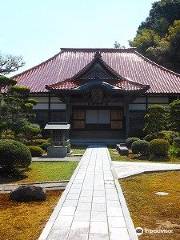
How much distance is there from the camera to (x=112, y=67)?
38250 millimetres

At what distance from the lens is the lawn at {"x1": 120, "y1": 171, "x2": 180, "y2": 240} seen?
8.68 meters

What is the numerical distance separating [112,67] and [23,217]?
30.2 metres

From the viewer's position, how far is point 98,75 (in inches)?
1326

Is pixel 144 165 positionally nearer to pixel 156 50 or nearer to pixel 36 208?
pixel 36 208

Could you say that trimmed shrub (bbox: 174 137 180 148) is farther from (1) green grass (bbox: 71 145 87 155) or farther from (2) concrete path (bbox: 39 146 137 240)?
(2) concrete path (bbox: 39 146 137 240)

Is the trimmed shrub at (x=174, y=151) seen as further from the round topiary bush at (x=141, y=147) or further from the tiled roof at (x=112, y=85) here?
the tiled roof at (x=112, y=85)

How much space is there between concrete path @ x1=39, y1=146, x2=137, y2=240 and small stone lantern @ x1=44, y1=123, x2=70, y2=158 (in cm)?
838

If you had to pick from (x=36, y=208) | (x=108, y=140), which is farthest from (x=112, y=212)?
(x=108, y=140)

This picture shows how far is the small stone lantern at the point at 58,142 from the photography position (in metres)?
22.4

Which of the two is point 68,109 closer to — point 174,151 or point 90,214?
point 174,151

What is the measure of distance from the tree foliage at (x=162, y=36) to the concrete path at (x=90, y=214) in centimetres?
4507

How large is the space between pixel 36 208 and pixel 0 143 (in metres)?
5.59

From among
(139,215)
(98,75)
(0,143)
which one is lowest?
(139,215)

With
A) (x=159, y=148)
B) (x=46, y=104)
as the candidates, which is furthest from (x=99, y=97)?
(x=159, y=148)
